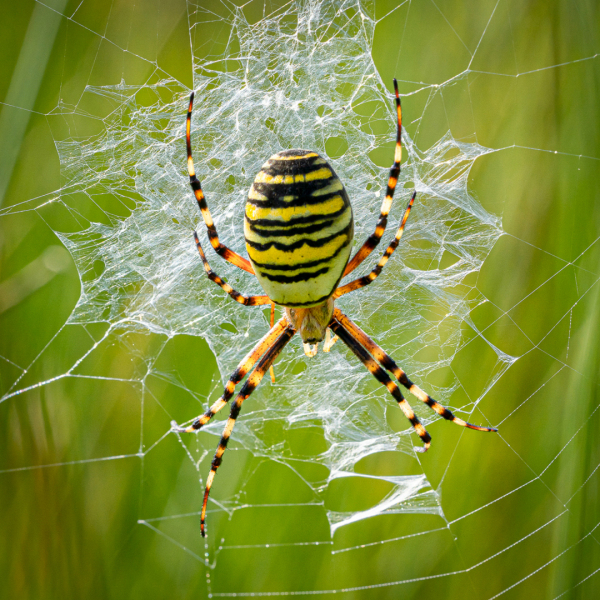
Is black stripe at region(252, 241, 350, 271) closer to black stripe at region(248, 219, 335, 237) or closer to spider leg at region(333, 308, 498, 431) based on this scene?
black stripe at region(248, 219, 335, 237)

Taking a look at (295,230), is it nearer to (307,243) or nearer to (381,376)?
(307,243)

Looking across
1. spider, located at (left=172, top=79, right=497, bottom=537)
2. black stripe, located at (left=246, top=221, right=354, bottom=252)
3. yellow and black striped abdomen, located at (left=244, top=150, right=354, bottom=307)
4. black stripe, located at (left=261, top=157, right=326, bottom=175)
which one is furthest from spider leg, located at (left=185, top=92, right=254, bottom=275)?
black stripe, located at (left=261, top=157, right=326, bottom=175)

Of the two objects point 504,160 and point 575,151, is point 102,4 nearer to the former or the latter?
point 504,160

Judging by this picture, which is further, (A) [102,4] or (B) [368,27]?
(B) [368,27]

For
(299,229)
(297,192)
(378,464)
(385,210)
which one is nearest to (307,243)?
(299,229)

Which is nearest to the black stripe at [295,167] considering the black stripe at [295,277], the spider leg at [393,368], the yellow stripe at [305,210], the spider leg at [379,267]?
the yellow stripe at [305,210]

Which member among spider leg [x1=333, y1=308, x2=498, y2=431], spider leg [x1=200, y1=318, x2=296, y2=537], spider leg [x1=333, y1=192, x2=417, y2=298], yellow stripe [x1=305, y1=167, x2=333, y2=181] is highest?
yellow stripe [x1=305, y1=167, x2=333, y2=181]

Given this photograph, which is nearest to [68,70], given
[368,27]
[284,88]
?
[284,88]
